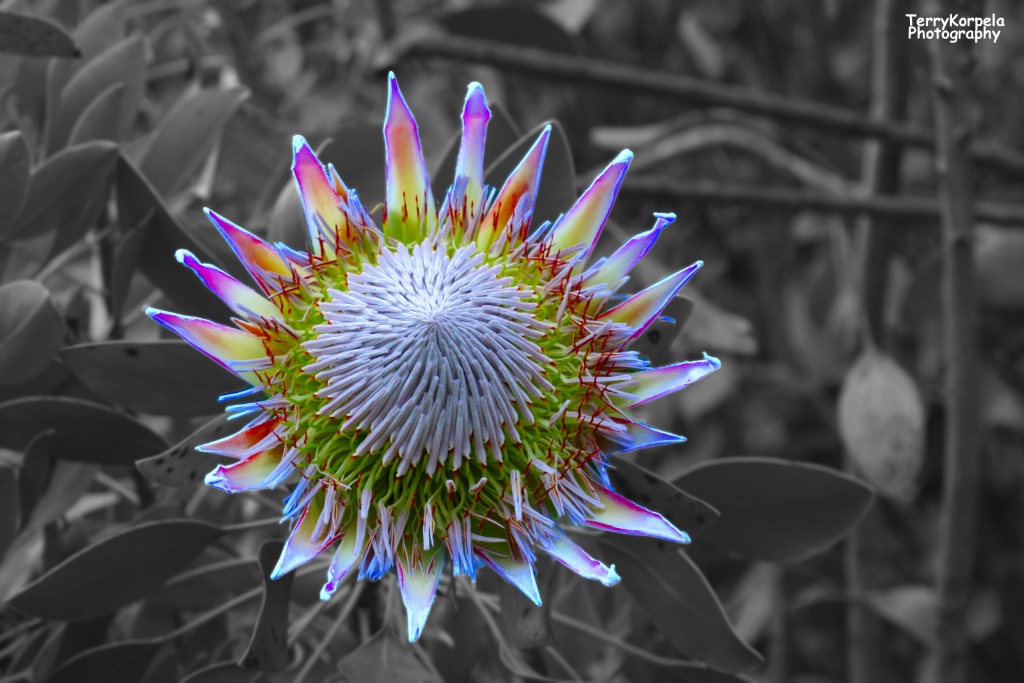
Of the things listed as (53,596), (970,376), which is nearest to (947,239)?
(970,376)

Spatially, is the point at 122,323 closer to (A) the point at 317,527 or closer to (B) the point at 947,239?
(A) the point at 317,527

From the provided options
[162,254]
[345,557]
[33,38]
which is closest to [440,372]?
[345,557]

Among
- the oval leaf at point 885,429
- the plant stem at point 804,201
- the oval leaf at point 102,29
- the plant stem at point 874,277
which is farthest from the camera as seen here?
the plant stem at point 874,277

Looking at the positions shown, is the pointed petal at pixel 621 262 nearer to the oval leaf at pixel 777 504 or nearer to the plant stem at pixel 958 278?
the oval leaf at pixel 777 504

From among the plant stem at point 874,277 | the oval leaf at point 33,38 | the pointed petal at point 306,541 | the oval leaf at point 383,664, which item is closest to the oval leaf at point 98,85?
the oval leaf at point 33,38

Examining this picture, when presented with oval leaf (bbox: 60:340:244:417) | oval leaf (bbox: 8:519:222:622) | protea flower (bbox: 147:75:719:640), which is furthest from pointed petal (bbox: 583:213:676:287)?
oval leaf (bbox: 8:519:222:622)

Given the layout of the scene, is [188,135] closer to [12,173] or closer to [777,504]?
[12,173]
